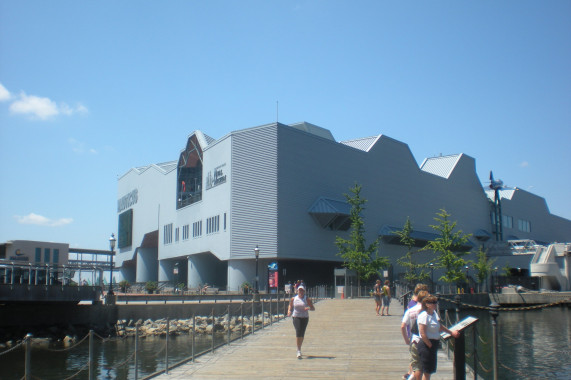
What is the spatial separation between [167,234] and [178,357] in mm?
53630

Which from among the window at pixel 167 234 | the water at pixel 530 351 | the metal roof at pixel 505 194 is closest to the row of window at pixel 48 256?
the window at pixel 167 234

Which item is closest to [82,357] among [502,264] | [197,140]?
[197,140]

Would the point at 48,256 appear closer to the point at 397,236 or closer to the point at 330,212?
the point at 330,212

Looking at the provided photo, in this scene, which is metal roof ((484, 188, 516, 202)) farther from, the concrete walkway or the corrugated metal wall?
the concrete walkway

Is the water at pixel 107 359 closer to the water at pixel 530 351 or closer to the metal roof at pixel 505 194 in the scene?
the water at pixel 530 351

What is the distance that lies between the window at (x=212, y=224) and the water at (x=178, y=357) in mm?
28365

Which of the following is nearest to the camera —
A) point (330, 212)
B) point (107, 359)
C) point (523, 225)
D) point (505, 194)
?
point (107, 359)

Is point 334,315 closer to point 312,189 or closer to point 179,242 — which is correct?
point 312,189

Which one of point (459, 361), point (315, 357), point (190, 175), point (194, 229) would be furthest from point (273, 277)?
point (459, 361)

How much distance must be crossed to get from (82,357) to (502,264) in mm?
78696

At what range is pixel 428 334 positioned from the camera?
31.1 feet

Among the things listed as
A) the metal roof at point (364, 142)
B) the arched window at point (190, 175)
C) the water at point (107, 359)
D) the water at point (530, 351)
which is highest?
the metal roof at point (364, 142)

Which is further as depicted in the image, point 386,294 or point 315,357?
point 386,294

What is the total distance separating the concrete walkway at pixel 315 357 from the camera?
41.8 ft
